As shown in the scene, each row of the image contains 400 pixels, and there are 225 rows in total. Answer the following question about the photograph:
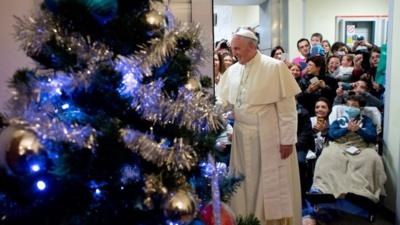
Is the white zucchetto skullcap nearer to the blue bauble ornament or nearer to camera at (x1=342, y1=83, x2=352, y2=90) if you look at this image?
the blue bauble ornament

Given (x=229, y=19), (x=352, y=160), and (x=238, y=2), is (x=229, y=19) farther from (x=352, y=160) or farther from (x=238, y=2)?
(x=352, y=160)

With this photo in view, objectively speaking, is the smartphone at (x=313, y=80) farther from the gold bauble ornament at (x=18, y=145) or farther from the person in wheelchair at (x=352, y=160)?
the gold bauble ornament at (x=18, y=145)

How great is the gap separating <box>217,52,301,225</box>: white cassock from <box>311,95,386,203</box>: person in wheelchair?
2.52ft

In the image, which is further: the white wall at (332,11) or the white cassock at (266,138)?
the white wall at (332,11)

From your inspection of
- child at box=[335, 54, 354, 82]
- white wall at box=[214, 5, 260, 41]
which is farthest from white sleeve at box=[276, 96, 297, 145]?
child at box=[335, 54, 354, 82]

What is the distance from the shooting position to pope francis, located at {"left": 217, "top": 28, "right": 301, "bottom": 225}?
2303 mm

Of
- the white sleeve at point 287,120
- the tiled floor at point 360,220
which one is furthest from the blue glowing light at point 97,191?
the tiled floor at point 360,220

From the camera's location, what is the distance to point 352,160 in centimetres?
303

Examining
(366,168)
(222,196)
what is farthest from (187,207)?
(366,168)

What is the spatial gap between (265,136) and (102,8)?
1.59 m

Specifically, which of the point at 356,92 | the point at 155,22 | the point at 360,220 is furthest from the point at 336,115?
the point at 155,22

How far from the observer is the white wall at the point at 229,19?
2982 mm

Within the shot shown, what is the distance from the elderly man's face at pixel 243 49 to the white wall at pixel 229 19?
0.53 meters

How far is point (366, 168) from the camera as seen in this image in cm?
294
